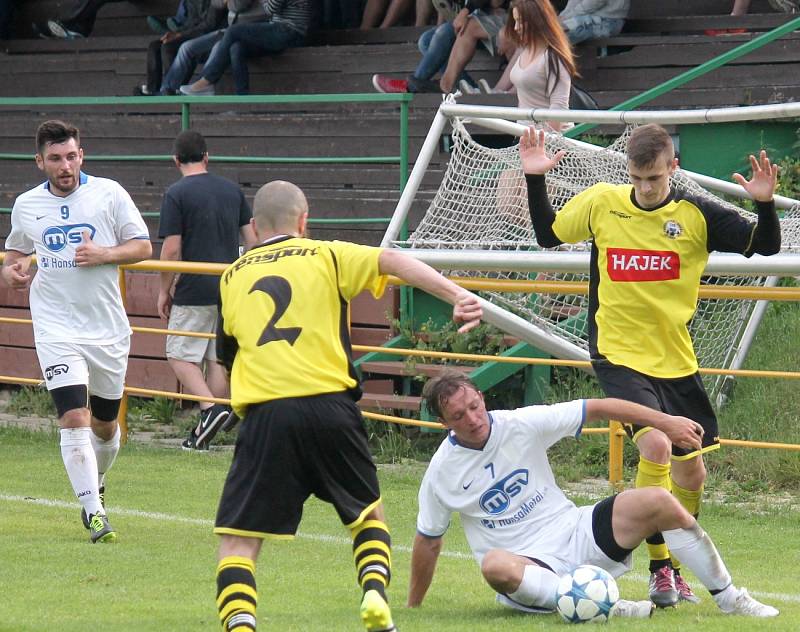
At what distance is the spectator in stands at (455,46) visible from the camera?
13430 millimetres

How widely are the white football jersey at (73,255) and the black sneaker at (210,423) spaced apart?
3223mm

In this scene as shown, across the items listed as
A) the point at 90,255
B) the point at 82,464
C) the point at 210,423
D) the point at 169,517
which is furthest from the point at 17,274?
the point at 210,423

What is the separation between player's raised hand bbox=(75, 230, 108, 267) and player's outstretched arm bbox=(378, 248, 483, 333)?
9.70 feet

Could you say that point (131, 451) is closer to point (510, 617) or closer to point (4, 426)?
point (4, 426)

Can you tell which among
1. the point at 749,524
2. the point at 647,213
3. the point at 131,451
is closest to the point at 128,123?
the point at 131,451

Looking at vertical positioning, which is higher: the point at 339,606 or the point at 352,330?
the point at 339,606

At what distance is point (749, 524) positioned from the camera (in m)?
8.54

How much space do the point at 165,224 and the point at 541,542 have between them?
578 centimetres

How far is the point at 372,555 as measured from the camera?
516cm

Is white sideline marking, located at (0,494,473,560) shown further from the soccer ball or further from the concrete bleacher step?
the concrete bleacher step

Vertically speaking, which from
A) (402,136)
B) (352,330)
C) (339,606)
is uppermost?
(402,136)

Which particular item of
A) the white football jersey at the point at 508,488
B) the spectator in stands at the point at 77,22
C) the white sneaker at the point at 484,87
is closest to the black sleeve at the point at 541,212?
the white football jersey at the point at 508,488

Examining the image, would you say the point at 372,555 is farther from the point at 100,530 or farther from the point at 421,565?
the point at 100,530

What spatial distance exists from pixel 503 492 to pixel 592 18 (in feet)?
27.1
